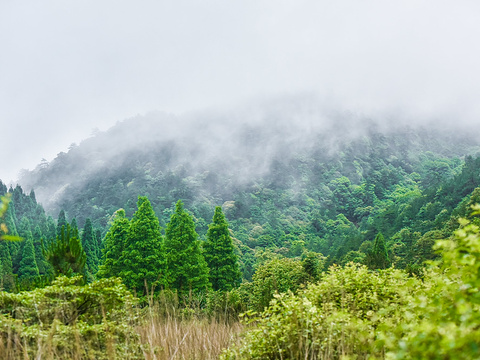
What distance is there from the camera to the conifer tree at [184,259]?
24.7 metres

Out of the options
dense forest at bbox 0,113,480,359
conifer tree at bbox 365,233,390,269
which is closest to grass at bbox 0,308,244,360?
dense forest at bbox 0,113,480,359

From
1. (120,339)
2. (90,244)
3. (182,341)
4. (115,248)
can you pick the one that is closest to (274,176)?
(90,244)

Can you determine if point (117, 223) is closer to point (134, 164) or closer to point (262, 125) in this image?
point (134, 164)

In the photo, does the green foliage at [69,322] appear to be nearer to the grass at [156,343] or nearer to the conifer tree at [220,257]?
the grass at [156,343]

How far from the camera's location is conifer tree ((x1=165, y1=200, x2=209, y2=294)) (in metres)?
24.7

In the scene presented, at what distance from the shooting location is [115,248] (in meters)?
23.6

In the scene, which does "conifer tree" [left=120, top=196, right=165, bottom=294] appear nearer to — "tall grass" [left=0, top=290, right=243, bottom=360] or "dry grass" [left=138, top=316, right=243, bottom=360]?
"tall grass" [left=0, top=290, right=243, bottom=360]

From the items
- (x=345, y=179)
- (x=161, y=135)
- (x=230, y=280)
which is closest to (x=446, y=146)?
(x=345, y=179)

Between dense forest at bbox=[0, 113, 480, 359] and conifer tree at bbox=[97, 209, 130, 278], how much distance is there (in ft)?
0.36

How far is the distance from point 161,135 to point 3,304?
465ft

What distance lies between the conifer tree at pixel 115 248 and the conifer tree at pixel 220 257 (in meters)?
6.29

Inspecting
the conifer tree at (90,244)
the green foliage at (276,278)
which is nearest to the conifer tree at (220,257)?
the green foliage at (276,278)

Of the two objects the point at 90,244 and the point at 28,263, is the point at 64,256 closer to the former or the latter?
the point at 28,263

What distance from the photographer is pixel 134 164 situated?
120062mm
